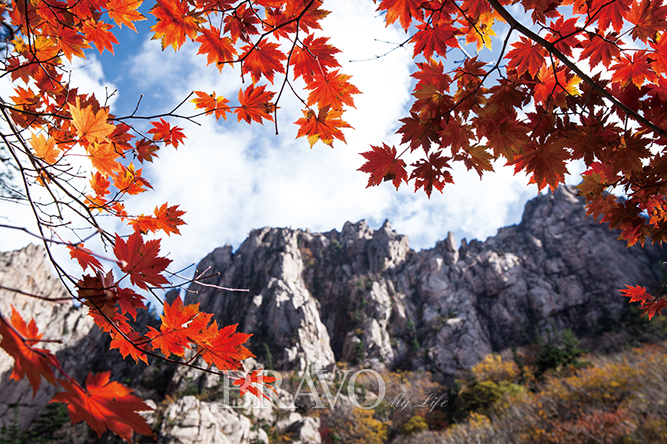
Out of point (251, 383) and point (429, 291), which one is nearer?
point (251, 383)

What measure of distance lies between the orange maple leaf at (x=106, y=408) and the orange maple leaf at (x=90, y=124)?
73cm

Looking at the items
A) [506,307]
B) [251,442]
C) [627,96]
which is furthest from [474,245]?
[627,96]

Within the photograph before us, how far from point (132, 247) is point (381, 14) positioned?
1.13 meters

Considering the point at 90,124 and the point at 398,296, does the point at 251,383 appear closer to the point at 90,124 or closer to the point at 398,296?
the point at 90,124

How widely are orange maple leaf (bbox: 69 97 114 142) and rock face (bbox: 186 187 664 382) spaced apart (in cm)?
2212

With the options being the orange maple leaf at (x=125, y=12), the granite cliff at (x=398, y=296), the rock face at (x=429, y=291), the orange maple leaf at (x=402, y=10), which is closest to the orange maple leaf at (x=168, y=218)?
the orange maple leaf at (x=125, y=12)

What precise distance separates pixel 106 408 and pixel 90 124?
2.67ft

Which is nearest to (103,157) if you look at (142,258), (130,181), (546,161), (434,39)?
(130,181)

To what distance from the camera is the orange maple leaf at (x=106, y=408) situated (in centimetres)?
53

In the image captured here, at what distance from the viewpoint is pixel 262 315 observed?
2597cm

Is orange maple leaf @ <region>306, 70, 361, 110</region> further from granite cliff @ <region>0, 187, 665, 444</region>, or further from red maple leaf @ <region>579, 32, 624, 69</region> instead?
granite cliff @ <region>0, 187, 665, 444</region>

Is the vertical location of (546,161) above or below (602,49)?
below

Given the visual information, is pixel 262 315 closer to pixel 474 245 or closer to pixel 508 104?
pixel 474 245

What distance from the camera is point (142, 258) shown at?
2.48ft
